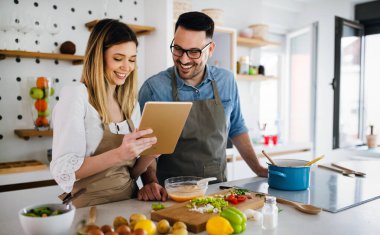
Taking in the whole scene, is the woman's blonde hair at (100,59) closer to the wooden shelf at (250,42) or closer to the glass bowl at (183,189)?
the glass bowl at (183,189)

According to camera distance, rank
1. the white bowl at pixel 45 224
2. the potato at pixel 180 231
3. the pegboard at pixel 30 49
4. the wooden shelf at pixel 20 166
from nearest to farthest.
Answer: the white bowl at pixel 45 224 → the potato at pixel 180 231 → the wooden shelf at pixel 20 166 → the pegboard at pixel 30 49

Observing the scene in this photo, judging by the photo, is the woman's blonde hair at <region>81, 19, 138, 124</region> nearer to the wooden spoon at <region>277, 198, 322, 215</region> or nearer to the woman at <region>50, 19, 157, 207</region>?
the woman at <region>50, 19, 157, 207</region>

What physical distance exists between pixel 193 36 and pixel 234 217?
1097mm

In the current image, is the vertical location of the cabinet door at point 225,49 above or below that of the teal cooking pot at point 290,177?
above

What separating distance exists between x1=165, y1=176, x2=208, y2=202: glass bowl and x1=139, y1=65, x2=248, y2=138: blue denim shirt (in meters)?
0.59

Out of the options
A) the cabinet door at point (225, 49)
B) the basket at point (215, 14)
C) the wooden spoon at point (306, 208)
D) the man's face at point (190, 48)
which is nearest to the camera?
the wooden spoon at point (306, 208)

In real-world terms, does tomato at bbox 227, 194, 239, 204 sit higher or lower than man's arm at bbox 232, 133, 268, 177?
lower

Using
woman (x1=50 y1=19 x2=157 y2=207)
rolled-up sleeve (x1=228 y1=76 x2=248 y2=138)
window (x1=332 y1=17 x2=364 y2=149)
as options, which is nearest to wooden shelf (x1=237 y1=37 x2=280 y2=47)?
window (x1=332 y1=17 x2=364 y2=149)

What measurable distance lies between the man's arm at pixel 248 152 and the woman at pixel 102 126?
69 cm

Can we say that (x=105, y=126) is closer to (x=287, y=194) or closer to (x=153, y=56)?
(x=287, y=194)

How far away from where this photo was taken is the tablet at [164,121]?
1.40m

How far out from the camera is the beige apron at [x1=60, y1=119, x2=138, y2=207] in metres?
1.52

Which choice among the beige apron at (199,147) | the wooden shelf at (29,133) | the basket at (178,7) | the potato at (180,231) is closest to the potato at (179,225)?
the potato at (180,231)

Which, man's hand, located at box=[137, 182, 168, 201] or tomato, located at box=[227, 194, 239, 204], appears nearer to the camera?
tomato, located at box=[227, 194, 239, 204]
